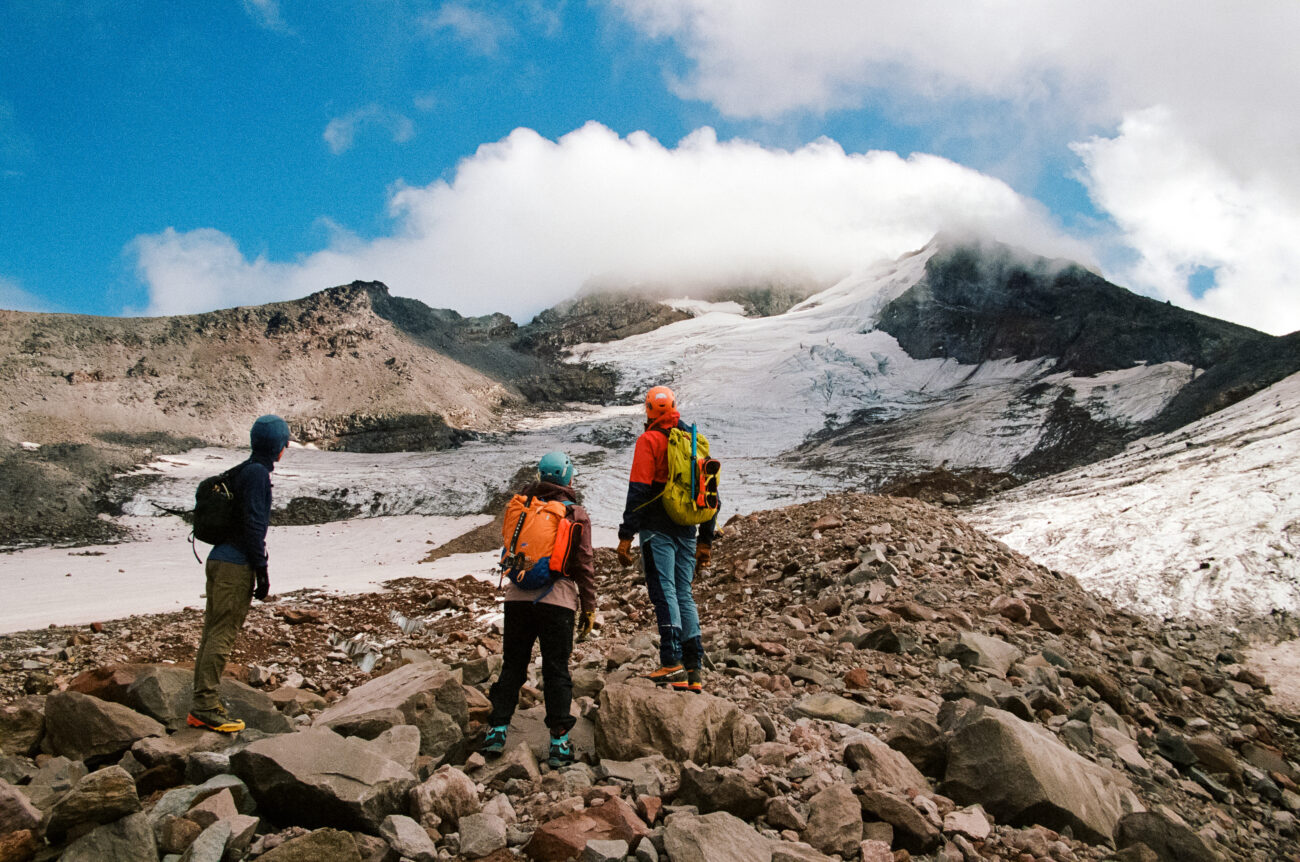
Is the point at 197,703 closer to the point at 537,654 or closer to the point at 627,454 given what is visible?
the point at 537,654

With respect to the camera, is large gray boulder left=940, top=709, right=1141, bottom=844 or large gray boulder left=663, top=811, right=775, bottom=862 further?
large gray boulder left=940, top=709, right=1141, bottom=844

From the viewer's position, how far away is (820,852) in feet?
11.3

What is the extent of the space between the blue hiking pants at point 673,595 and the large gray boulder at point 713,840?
2.29 meters

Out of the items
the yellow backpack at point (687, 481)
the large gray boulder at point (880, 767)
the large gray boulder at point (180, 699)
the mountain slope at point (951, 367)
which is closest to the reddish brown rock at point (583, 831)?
the large gray boulder at point (880, 767)

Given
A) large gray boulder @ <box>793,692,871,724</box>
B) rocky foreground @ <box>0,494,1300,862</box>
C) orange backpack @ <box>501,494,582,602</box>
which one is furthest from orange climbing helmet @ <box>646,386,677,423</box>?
large gray boulder @ <box>793,692,871,724</box>

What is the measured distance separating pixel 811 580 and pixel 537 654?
423cm

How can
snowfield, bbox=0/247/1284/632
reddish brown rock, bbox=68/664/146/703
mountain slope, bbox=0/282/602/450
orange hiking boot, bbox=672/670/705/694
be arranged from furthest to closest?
mountain slope, bbox=0/282/602/450, snowfield, bbox=0/247/1284/632, orange hiking boot, bbox=672/670/705/694, reddish brown rock, bbox=68/664/146/703

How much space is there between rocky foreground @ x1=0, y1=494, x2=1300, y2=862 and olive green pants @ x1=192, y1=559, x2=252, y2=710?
0.36 m

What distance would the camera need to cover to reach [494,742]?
459 cm

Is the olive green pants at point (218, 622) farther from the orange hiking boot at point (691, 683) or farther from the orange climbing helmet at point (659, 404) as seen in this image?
the orange climbing helmet at point (659, 404)

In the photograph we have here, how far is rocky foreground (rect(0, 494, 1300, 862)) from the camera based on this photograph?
10.8ft

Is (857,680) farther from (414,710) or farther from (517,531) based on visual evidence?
(414,710)

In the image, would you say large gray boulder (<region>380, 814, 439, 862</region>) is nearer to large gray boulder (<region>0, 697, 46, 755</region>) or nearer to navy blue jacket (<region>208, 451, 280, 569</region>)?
navy blue jacket (<region>208, 451, 280, 569</region>)

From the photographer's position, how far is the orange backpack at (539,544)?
15.5 feet
